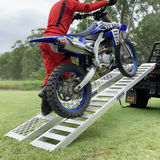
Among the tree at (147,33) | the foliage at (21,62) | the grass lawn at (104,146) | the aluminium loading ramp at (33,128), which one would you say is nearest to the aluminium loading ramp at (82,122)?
the grass lawn at (104,146)

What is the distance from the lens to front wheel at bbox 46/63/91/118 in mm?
2482

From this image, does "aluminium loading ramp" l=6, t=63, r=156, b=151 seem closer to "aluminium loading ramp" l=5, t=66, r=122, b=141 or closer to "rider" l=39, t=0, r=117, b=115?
"aluminium loading ramp" l=5, t=66, r=122, b=141

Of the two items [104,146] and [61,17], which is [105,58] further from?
[104,146]

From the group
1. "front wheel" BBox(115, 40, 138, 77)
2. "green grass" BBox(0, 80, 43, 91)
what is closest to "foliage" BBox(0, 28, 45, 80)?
→ "green grass" BBox(0, 80, 43, 91)

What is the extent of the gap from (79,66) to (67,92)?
0.48 meters

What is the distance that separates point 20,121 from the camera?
3.92 m

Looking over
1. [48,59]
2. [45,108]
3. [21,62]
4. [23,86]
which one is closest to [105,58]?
[48,59]

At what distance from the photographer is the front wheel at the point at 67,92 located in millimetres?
2482

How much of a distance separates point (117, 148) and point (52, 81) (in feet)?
3.98

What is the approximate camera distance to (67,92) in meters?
2.76

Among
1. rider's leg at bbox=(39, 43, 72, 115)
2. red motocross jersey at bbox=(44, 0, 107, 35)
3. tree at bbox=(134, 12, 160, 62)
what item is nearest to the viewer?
red motocross jersey at bbox=(44, 0, 107, 35)

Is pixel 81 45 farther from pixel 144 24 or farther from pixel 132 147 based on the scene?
pixel 144 24

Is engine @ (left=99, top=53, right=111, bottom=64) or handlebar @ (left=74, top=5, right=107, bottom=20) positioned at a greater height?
handlebar @ (left=74, top=5, right=107, bottom=20)

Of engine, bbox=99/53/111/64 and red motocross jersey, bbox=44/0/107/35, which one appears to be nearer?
red motocross jersey, bbox=44/0/107/35
